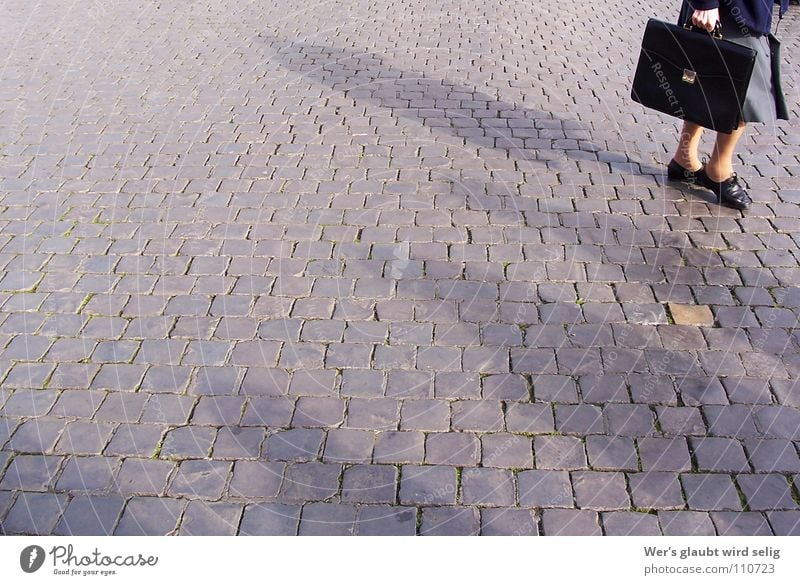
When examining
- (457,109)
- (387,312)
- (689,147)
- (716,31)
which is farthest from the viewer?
(457,109)

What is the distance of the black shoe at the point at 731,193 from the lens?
5535mm

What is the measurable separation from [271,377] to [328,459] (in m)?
0.68

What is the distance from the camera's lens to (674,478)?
3412 millimetres

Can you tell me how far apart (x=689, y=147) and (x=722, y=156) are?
28 centimetres

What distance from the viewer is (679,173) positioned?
5.90 m

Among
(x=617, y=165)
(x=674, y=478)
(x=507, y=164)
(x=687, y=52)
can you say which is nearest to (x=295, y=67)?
(x=507, y=164)

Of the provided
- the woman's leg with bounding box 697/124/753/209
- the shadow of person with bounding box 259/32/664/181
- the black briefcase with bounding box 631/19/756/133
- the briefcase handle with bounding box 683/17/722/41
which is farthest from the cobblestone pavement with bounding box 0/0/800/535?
the briefcase handle with bounding box 683/17/722/41

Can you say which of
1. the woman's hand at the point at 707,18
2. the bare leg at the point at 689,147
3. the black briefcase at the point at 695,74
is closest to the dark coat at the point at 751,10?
the woman's hand at the point at 707,18

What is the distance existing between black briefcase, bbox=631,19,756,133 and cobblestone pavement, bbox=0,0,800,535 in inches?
27.2

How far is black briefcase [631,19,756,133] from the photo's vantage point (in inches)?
195

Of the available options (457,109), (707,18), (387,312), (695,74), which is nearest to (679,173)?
(695,74)

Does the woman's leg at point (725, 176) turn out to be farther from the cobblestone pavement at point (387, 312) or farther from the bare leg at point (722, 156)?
the cobblestone pavement at point (387, 312)

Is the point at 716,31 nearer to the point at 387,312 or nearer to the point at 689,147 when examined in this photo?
the point at 689,147

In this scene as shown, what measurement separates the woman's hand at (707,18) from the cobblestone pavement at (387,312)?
1.22 m
